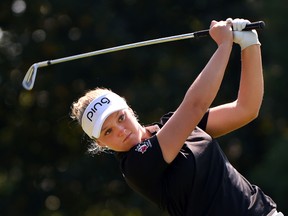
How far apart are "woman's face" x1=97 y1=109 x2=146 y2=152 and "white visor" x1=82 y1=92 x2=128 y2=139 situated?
2cm

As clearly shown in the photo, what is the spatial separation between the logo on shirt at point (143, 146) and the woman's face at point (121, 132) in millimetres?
74

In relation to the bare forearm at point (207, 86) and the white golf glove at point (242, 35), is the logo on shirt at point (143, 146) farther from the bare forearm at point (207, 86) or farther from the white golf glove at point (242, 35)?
the white golf glove at point (242, 35)

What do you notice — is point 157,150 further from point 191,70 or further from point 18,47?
point 18,47

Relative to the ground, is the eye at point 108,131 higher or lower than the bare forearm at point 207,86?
lower

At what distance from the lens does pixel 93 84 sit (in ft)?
52.1

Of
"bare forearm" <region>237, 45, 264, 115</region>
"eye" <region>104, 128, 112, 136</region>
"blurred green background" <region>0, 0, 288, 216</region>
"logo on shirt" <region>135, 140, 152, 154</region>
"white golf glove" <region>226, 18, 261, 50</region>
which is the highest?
"white golf glove" <region>226, 18, 261, 50</region>

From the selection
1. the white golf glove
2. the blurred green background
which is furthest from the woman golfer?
the blurred green background

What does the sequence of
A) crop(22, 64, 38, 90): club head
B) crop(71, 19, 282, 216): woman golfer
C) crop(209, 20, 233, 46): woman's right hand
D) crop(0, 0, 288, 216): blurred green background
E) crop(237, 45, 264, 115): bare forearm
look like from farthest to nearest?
crop(0, 0, 288, 216): blurred green background < crop(22, 64, 38, 90): club head < crop(237, 45, 264, 115): bare forearm < crop(209, 20, 233, 46): woman's right hand < crop(71, 19, 282, 216): woman golfer

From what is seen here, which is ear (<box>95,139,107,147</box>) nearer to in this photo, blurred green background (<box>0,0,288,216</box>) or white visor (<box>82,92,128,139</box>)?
white visor (<box>82,92,128,139</box>)

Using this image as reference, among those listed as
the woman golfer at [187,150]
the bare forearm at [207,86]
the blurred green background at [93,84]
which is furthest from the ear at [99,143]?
the blurred green background at [93,84]

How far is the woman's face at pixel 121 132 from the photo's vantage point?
4660 mm

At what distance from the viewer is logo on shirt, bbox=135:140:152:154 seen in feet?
15.0

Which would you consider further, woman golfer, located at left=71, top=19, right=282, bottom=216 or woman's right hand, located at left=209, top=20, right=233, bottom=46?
woman's right hand, located at left=209, top=20, right=233, bottom=46

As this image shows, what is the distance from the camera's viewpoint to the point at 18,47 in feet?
53.7
